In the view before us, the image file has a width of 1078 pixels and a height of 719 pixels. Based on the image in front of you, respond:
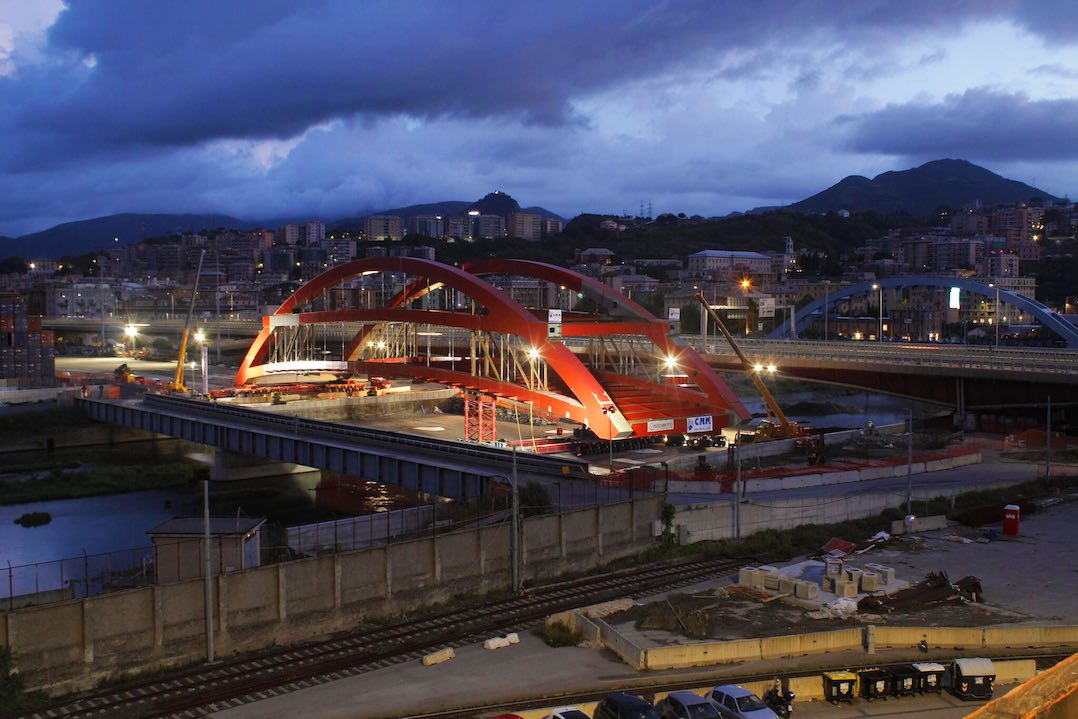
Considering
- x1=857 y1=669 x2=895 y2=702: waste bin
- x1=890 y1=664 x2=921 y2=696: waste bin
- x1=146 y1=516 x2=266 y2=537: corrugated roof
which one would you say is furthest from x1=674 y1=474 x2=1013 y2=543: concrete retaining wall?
x1=146 y1=516 x2=266 y2=537: corrugated roof

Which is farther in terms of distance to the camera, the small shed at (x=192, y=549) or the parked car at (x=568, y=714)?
the small shed at (x=192, y=549)

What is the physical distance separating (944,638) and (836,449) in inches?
1125

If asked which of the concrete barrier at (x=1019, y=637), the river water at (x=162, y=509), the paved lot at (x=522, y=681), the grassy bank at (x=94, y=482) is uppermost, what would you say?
the concrete barrier at (x=1019, y=637)

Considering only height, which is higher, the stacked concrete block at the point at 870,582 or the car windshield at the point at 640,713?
the stacked concrete block at the point at 870,582

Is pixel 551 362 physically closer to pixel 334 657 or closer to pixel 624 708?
pixel 334 657

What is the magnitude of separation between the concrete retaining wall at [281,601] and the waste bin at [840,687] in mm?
4322

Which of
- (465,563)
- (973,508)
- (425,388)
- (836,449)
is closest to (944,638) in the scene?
(465,563)

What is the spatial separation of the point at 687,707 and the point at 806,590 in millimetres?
9179

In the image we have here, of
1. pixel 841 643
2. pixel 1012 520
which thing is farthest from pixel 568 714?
pixel 1012 520

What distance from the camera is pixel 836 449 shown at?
51031 mm

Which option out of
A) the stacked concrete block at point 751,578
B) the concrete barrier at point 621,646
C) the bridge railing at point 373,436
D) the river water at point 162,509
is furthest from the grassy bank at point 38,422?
the concrete barrier at point 621,646

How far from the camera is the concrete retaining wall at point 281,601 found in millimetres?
22031

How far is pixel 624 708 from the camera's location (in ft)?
60.4

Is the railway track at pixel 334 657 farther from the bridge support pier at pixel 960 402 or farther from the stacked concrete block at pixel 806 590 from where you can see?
the bridge support pier at pixel 960 402
